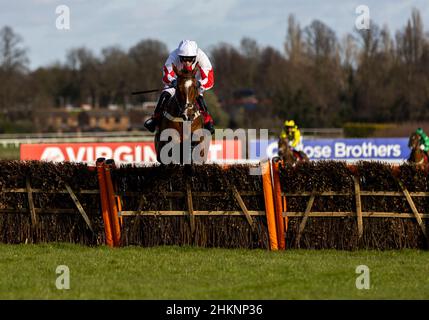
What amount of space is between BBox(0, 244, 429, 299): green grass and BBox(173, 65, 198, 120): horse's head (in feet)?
6.64

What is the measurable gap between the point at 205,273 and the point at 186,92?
9.66ft

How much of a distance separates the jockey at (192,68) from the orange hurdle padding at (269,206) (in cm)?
109

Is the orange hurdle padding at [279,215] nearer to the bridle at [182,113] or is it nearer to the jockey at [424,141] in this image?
the bridle at [182,113]

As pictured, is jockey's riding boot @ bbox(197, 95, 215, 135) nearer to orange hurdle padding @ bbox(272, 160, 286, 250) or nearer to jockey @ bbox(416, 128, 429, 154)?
orange hurdle padding @ bbox(272, 160, 286, 250)

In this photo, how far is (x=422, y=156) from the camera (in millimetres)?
21078

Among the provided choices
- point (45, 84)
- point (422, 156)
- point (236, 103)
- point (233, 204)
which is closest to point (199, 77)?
point (233, 204)

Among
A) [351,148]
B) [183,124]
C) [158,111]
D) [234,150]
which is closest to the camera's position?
[183,124]

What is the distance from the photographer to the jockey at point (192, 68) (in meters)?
11.9

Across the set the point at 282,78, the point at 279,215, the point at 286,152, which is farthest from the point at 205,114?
the point at 282,78

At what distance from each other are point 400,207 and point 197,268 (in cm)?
364

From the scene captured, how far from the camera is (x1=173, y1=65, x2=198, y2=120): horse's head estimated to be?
1142cm

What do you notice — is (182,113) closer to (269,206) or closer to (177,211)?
(177,211)

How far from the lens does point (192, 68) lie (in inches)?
464

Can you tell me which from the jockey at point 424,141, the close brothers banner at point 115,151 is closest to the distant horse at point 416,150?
the jockey at point 424,141
